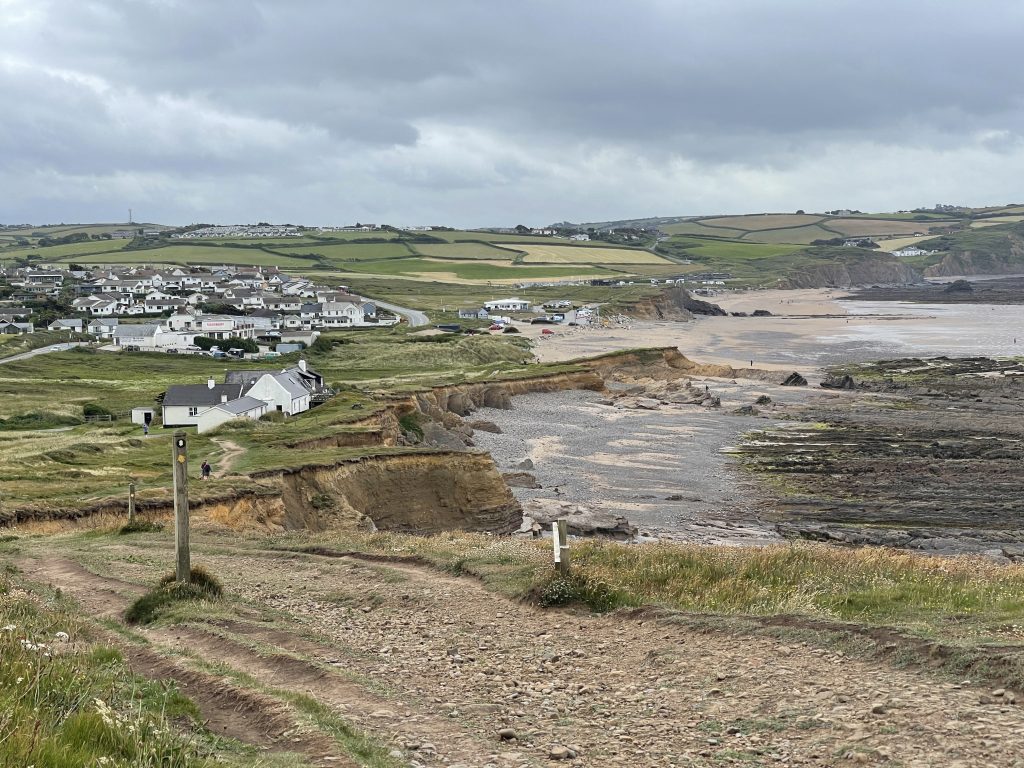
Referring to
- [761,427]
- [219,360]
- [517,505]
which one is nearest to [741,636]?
[517,505]

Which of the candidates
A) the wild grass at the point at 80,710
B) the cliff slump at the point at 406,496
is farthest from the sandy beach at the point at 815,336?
the wild grass at the point at 80,710

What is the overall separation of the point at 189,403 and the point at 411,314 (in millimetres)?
94930

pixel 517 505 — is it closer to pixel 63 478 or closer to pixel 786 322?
pixel 63 478

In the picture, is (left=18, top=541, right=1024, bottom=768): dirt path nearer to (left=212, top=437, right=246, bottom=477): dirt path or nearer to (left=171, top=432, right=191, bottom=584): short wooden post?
(left=171, top=432, right=191, bottom=584): short wooden post

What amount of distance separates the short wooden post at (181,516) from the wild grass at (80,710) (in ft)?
11.2

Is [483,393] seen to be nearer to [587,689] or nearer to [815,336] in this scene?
[587,689]

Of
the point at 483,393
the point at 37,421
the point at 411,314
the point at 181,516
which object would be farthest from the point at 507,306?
the point at 181,516

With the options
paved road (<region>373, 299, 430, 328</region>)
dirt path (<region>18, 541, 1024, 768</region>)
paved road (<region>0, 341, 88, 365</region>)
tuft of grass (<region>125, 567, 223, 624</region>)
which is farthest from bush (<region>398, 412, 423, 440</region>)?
paved road (<region>373, 299, 430, 328</region>)

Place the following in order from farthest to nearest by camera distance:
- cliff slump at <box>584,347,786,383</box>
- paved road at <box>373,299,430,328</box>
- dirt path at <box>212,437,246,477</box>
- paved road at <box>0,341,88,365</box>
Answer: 1. paved road at <box>373,299,430,328</box>
2. cliff slump at <box>584,347,786,383</box>
3. paved road at <box>0,341,88,365</box>
4. dirt path at <box>212,437,246,477</box>

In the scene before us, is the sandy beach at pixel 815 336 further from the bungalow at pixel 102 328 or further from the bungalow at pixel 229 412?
the bungalow at pixel 229 412

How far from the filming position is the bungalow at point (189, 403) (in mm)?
51531

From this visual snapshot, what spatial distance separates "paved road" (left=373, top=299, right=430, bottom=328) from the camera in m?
131

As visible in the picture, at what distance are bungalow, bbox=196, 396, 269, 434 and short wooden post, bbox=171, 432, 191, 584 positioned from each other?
1247 inches

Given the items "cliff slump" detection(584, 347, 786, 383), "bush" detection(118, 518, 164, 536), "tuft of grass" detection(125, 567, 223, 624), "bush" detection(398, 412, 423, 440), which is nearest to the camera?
"tuft of grass" detection(125, 567, 223, 624)
